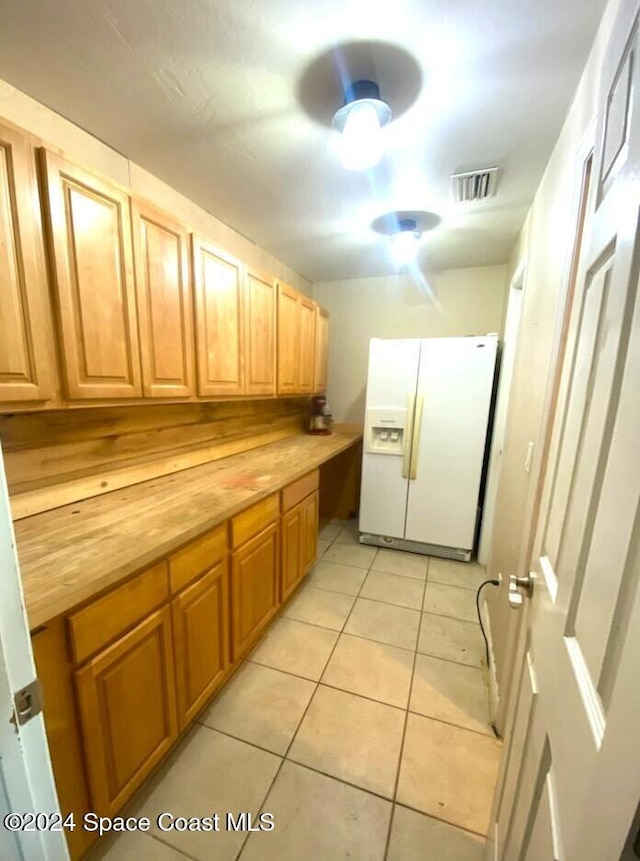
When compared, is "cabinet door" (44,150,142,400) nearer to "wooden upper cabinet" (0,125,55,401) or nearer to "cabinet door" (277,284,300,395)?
"wooden upper cabinet" (0,125,55,401)

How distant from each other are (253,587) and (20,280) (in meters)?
1.51

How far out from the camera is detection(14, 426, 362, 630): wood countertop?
2.84ft

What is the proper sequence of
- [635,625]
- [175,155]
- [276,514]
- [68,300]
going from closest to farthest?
[635,625], [68,300], [175,155], [276,514]

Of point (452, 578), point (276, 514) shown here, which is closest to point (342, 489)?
point (452, 578)

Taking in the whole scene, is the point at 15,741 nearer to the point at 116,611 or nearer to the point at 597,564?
the point at 116,611

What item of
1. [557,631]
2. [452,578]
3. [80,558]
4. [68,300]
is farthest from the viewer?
[452,578]

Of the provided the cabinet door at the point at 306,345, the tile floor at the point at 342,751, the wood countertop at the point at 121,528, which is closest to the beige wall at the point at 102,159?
the cabinet door at the point at 306,345

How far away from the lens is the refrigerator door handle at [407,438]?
2691 millimetres

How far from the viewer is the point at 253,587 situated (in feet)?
5.52

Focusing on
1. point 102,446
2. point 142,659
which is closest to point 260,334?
point 102,446

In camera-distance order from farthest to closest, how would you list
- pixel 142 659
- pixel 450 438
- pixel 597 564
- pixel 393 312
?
1. pixel 393 312
2. pixel 450 438
3. pixel 142 659
4. pixel 597 564

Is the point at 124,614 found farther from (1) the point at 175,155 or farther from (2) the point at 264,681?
(1) the point at 175,155

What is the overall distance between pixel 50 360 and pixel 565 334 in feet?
5.23

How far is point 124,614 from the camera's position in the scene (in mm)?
992
